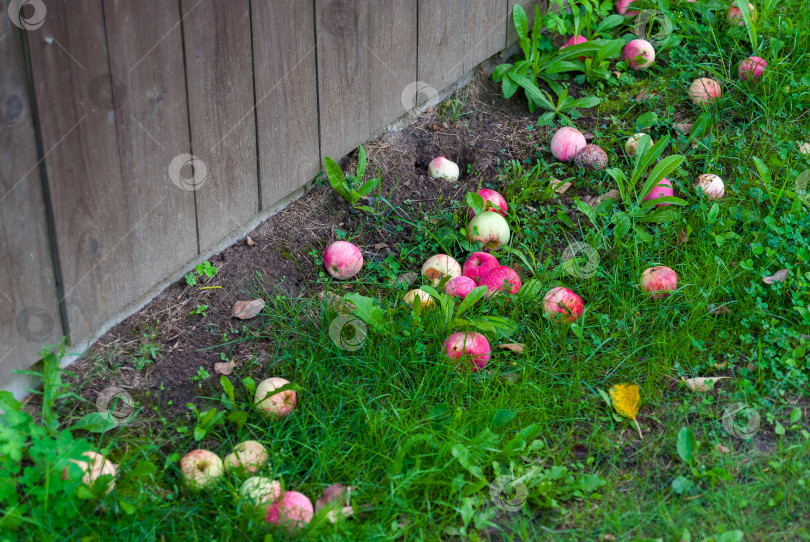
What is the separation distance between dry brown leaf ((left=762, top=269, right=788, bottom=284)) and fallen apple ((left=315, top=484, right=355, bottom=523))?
1622 millimetres

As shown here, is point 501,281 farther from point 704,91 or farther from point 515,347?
point 704,91

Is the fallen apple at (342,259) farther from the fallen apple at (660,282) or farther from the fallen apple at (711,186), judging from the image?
the fallen apple at (711,186)

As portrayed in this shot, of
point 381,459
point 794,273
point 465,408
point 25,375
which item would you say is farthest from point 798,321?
point 25,375

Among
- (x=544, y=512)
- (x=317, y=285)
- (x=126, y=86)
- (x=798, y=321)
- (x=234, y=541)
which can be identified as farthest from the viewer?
(x=317, y=285)

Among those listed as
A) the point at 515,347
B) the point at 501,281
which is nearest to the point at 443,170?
the point at 501,281

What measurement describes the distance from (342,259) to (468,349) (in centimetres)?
64

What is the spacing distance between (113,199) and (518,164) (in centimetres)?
164

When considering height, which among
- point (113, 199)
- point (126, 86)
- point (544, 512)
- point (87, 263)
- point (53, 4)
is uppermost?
point (53, 4)

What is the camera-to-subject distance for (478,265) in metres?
2.82

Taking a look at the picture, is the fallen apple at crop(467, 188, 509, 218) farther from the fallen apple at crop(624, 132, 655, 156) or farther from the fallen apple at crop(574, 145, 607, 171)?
the fallen apple at crop(624, 132, 655, 156)

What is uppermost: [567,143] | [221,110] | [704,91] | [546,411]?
[221,110]

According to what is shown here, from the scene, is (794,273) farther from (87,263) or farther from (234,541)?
(87,263)

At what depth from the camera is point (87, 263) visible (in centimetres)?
232

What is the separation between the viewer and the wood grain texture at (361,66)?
2.98 meters
